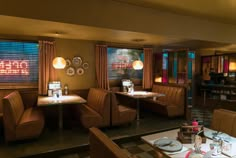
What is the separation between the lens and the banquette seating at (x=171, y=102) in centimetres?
477

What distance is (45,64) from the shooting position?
4637 mm

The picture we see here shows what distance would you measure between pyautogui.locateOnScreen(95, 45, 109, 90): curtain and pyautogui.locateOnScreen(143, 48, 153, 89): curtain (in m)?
1.39

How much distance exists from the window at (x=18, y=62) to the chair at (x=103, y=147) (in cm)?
373

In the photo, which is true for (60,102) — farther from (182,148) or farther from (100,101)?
(182,148)

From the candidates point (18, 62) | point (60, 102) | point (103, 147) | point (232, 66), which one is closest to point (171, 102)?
point (60, 102)

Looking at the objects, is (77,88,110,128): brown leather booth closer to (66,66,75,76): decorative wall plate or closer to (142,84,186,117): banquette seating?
(66,66,75,76): decorative wall plate

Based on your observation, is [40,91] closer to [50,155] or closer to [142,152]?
[50,155]

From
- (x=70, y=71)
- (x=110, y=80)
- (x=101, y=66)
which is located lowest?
(x=110, y=80)

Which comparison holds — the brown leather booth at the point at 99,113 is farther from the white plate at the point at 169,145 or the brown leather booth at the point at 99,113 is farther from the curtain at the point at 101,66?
the white plate at the point at 169,145

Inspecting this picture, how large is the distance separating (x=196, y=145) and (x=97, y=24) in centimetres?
255

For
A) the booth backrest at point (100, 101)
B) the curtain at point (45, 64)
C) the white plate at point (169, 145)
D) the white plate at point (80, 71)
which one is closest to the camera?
the white plate at point (169, 145)

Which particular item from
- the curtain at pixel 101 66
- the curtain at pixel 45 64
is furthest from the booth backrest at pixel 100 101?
the curtain at pixel 45 64

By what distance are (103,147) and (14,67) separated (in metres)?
4.14

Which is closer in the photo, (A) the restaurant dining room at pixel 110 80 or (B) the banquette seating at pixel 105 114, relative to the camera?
(A) the restaurant dining room at pixel 110 80
